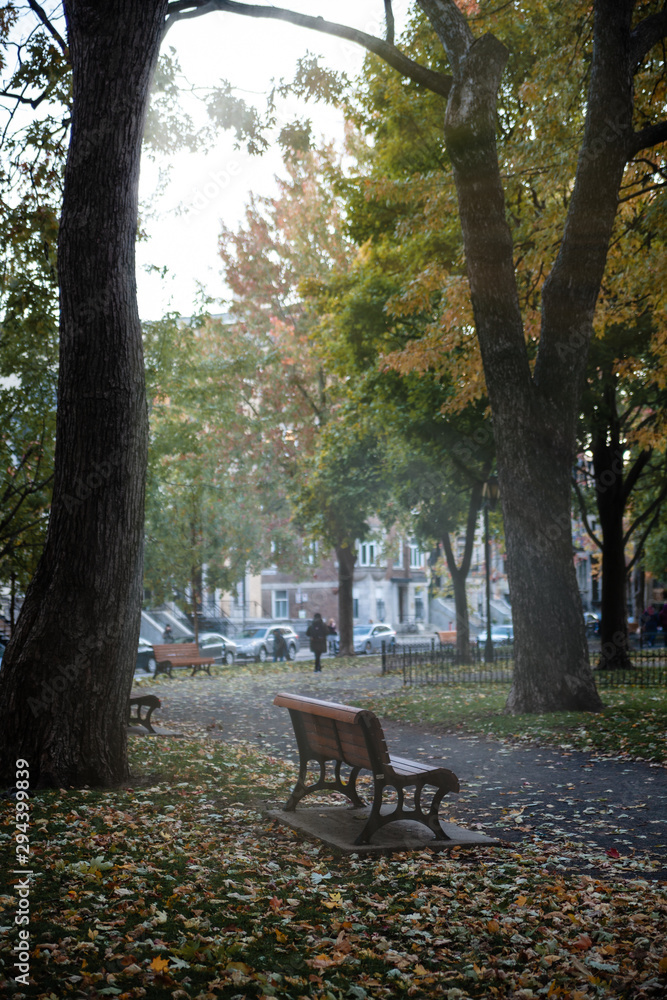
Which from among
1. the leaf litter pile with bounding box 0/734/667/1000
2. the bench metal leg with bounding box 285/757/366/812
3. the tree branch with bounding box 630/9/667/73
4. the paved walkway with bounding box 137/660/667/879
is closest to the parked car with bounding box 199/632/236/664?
the paved walkway with bounding box 137/660/667/879

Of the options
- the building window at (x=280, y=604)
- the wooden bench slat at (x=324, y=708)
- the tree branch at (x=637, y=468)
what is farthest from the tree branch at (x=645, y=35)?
the building window at (x=280, y=604)

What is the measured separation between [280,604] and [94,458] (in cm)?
5022

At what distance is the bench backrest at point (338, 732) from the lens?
580 centimetres

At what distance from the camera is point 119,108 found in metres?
7.69

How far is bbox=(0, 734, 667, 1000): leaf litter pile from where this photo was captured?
146 inches

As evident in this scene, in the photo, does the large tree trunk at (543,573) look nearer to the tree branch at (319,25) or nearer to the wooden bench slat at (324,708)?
the tree branch at (319,25)

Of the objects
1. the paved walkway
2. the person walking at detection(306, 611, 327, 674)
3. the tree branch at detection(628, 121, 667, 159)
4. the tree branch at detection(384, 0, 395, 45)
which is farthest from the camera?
the person walking at detection(306, 611, 327, 674)

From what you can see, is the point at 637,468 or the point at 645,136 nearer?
the point at 645,136

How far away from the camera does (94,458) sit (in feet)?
24.7

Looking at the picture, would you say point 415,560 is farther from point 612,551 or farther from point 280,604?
point 612,551

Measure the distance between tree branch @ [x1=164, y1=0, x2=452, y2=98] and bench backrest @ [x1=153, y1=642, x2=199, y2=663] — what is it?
1758 cm

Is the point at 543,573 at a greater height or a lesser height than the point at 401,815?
greater

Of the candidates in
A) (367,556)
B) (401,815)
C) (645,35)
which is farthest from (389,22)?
(367,556)

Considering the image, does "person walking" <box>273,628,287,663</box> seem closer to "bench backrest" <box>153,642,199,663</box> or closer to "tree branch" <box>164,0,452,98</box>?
"bench backrest" <box>153,642,199,663</box>
